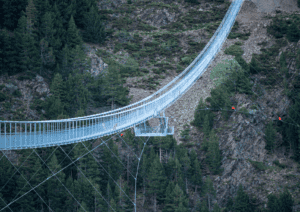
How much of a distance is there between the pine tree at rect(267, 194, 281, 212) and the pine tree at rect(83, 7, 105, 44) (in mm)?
35446

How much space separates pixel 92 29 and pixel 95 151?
24482 mm

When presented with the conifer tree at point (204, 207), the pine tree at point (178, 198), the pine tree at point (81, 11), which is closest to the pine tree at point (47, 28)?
the pine tree at point (81, 11)

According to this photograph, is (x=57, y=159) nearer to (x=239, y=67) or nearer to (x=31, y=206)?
(x=31, y=206)

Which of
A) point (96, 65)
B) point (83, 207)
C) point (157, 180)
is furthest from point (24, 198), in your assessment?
point (96, 65)

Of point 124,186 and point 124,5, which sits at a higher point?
point 124,5

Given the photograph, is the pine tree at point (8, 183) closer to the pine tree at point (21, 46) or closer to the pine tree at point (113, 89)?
the pine tree at point (21, 46)

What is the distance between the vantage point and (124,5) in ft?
251

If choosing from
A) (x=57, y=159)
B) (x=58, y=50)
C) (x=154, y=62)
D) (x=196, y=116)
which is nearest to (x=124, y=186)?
(x=57, y=159)

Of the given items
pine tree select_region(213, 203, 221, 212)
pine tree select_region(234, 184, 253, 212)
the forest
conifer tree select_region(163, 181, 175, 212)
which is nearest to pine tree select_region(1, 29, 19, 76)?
the forest

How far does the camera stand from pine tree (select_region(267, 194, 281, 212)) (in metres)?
38.3

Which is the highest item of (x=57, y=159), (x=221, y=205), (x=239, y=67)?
(x=239, y=67)

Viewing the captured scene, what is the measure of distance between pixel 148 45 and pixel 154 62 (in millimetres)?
5270

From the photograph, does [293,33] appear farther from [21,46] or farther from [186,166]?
[21,46]

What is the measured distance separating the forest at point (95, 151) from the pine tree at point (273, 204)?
0.09 metres
